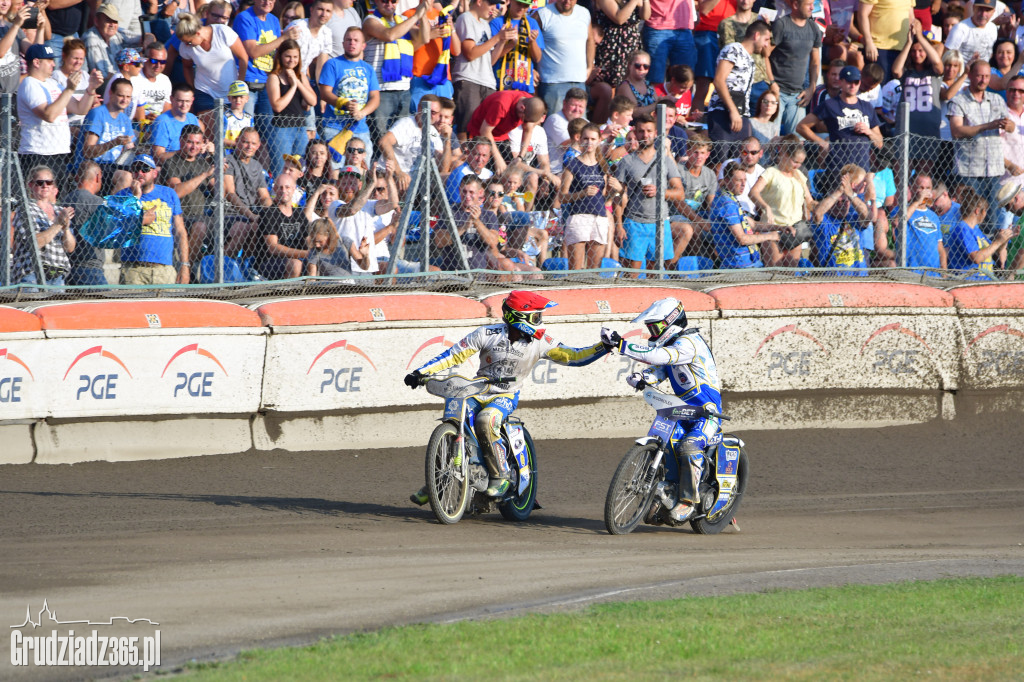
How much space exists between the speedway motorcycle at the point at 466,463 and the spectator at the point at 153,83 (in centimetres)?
523

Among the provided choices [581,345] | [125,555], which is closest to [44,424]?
[125,555]

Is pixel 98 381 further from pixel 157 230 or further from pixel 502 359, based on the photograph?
pixel 502 359

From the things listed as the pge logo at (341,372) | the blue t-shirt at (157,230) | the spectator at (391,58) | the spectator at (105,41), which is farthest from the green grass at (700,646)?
the spectator at (105,41)

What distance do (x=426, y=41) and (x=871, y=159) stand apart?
512 cm

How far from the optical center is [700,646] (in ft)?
20.3

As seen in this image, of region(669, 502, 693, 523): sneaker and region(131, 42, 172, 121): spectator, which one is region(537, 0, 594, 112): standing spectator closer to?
region(131, 42, 172, 121): spectator

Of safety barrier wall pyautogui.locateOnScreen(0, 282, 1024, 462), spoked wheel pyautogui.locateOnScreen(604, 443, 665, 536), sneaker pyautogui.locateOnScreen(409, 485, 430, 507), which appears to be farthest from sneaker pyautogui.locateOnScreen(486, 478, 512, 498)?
safety barrier wall pyautogui.locateOnScreen(0, 282, 1024, 462)

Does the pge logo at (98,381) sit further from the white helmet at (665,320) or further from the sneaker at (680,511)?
the sneaker at (680,511)

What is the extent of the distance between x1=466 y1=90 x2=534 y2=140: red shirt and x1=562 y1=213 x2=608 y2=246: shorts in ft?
5.52

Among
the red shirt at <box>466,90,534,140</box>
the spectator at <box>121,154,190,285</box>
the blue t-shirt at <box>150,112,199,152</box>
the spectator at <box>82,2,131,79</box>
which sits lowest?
the spectator at <box>121,154,190,285</box>

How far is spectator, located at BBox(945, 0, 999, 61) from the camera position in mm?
17906

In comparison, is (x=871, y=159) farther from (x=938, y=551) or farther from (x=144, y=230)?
(x=144, y=230)

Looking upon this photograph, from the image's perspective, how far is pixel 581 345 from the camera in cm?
1331

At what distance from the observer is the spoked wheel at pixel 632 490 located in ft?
30.6
